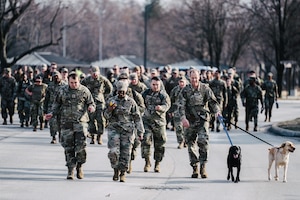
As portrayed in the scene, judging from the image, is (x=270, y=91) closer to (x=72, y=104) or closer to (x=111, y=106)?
(x=72, y=104)

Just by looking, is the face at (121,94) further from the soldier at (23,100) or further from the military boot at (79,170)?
the soldier at (23,100)

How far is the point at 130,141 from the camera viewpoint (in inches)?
556

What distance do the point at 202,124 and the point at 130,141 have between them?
1.43 meters

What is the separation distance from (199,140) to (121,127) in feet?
4.94

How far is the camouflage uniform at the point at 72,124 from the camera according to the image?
14.3 metres

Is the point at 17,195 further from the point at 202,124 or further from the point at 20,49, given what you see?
the point at 20,49

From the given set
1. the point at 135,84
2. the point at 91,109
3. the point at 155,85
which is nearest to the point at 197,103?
the point at 155,85

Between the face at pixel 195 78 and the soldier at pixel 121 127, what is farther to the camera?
the face at pixel 195 78

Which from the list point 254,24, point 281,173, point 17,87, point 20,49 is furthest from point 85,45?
point 281,173

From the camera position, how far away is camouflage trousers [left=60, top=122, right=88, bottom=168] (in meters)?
14.3

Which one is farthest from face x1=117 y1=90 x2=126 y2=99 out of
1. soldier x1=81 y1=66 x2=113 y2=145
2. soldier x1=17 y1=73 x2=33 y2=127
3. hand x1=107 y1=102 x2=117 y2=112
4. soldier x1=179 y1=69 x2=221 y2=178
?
soldier x1=17 y1=73 x2=33 y2=127

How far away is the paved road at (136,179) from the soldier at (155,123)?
352mm

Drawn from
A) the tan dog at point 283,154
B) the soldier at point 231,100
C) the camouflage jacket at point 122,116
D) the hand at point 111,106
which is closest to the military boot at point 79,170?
the camouflage jacket at point 122,116

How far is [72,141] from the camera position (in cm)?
1438
